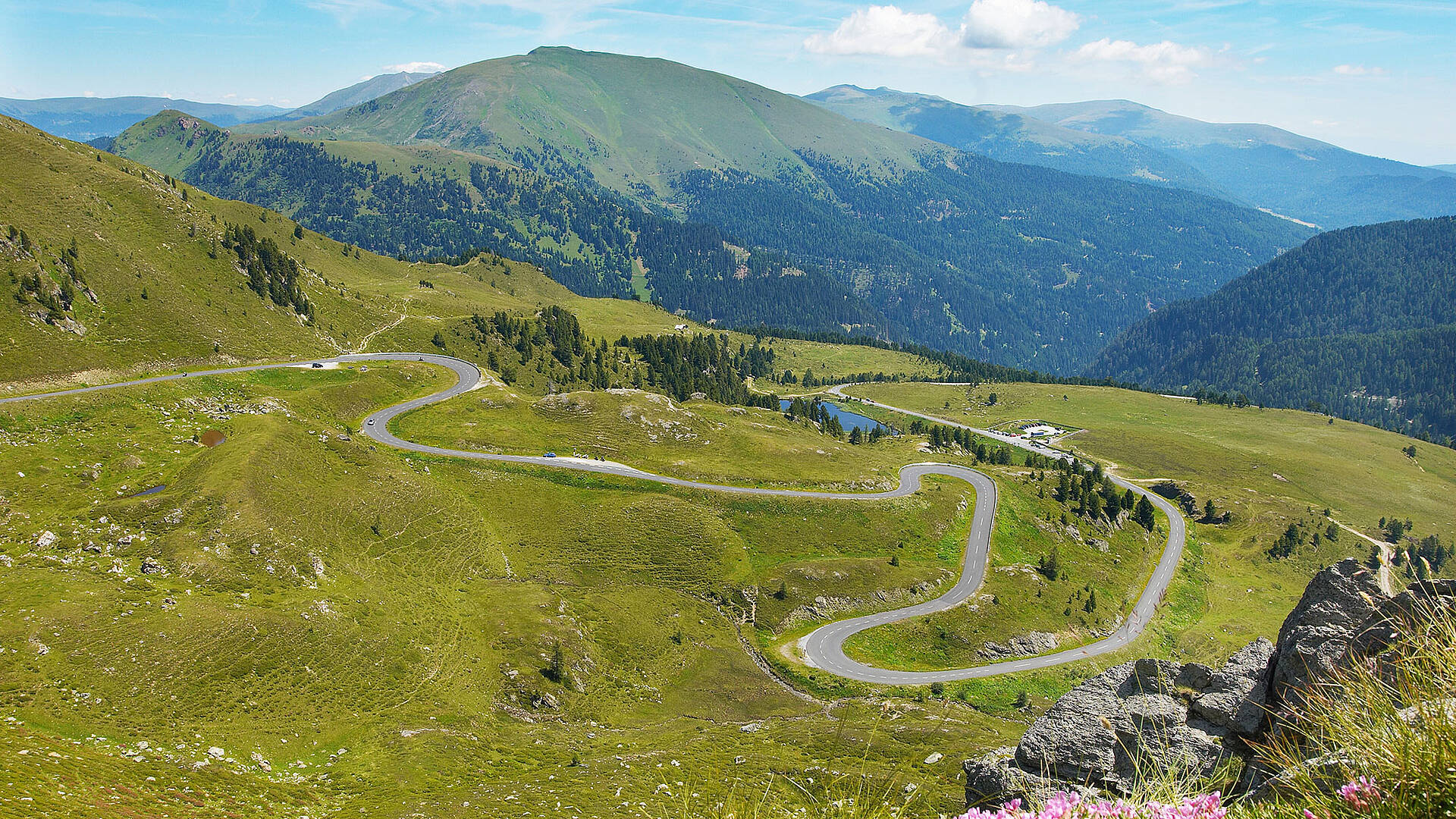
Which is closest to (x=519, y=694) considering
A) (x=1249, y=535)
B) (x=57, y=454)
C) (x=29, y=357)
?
(x=57, y=454)

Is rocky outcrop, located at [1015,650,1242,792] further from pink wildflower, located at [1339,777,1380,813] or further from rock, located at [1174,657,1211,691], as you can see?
pink wildflower, located at [1339,777,1380,813]

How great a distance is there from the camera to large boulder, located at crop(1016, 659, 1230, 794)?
19.9 m

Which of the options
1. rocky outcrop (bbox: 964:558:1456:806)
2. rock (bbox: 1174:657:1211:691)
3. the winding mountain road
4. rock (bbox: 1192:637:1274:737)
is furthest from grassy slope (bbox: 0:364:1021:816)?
rock (bbox: 1174:657:1211:691)

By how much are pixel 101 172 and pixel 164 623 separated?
12488 cm

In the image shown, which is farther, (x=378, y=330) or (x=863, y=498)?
(x=378, y=330)

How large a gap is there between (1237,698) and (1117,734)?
5208 mm

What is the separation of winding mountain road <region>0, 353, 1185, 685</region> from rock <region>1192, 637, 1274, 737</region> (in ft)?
195

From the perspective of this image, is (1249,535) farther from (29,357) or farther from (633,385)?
(29,357)

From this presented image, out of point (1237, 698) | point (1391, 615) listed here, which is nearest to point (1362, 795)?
point (1391, 615)

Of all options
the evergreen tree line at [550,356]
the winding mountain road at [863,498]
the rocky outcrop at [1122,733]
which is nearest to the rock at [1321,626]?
the rocky outcrop at [1122,733]

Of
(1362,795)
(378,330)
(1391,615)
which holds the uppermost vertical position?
(1362,795)

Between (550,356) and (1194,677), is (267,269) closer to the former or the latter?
(550,356)

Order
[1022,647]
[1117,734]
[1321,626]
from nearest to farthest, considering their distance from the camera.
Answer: [1117,734] → [1321,626] → [1022,647]

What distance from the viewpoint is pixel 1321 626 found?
20672 millimetres
